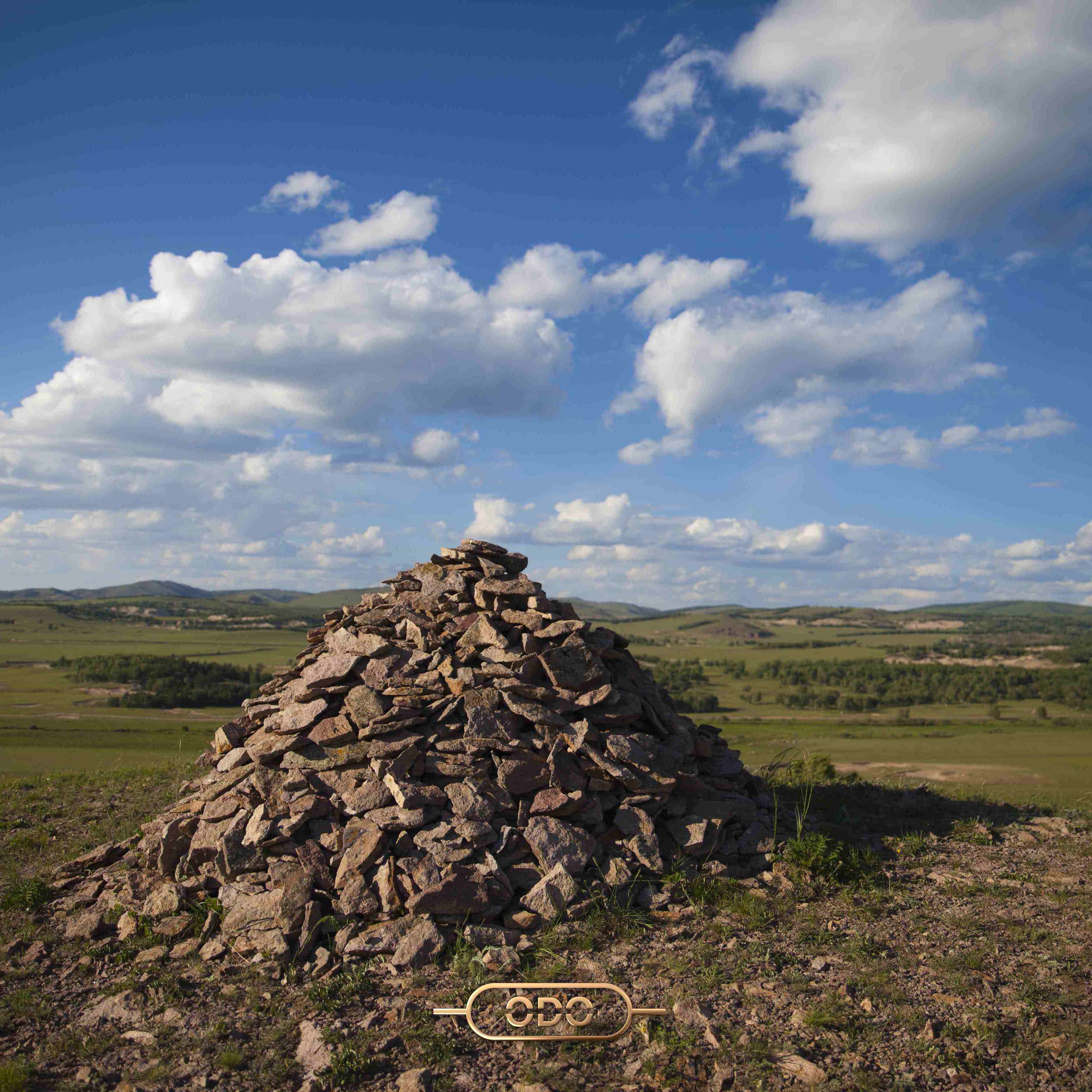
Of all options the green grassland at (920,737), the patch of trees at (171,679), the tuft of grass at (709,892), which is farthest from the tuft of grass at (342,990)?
→ the patch of trees at (171,679)

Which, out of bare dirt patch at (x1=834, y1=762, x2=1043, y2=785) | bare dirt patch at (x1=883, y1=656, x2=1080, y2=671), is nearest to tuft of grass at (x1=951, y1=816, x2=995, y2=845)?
bare dirt patch at (x1=834, y1=762, x2=1043, y2=785)

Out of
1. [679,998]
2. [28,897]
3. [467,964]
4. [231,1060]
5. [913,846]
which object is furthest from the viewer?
[913,846]

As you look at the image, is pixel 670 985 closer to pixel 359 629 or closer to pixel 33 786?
pixel 359 629

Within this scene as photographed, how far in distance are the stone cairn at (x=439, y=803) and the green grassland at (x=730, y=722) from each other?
713cm

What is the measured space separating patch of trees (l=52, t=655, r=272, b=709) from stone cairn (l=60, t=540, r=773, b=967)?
2418 inches

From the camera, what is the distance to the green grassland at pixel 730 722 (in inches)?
952

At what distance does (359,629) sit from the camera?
12.3 m

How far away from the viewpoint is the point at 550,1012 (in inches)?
281

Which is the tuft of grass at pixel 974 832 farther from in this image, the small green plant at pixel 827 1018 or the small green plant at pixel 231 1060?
the small green plant at pixel 231 1060

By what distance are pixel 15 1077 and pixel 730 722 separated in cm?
6245

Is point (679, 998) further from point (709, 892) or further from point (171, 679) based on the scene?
point (171, 679)

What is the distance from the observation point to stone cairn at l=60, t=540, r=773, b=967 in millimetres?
8727

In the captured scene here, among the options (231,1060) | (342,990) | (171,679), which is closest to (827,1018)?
(342,990)

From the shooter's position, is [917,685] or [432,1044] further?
[917,685]
